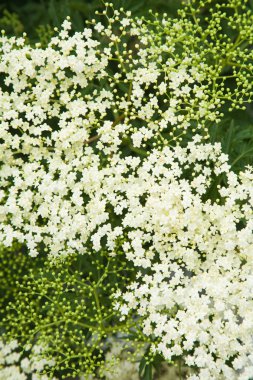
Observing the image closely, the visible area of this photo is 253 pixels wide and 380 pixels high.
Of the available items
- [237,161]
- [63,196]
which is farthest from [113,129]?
[237,161]

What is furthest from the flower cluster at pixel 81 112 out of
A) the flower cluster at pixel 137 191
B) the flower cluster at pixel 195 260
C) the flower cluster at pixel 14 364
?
the flower cluster at pixel 14 364

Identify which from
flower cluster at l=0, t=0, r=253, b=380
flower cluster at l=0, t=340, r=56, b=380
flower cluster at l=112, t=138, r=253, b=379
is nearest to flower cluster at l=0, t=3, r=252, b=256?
flower cluster at l=0, t=0, r=253, b=380

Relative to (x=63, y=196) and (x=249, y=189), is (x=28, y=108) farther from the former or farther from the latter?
(x=249, y=189)

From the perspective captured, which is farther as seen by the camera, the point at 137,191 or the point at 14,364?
the point at 14,364

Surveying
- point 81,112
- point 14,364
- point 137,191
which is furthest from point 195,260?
point 14,364

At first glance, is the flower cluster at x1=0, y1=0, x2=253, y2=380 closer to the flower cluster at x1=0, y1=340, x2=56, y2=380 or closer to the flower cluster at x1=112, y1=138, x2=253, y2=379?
the flower cluster at x1=112, y1=138, x2=253, y2=379

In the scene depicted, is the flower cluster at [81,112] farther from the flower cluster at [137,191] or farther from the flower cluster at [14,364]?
Result: the flower cluster at [14,364]

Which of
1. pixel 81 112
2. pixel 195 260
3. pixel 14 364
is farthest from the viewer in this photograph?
pixel 14 364

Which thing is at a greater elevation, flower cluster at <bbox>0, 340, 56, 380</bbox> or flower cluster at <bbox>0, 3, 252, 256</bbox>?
flower cluster at <bbox>0, 3, 252, 256</bbox>

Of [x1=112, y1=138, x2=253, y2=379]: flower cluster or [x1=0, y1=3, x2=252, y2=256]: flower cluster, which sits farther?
[x1=0, y1=3, x2=252, y2=256]: flower cluster

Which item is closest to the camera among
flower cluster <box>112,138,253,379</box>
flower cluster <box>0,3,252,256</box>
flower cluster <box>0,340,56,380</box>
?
flower cluster <box>112,138,253,379</box>

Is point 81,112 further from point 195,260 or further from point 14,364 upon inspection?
point 14,364
